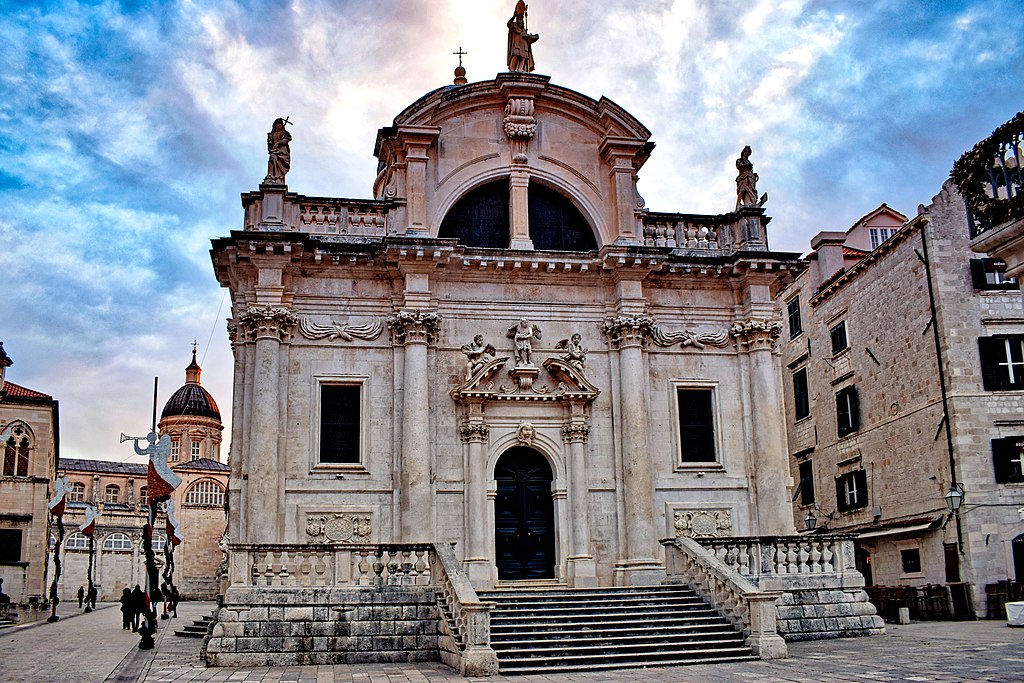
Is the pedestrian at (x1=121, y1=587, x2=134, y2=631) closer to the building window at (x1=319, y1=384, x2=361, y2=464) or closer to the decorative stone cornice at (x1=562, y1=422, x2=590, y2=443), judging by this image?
the building window at (x1=319, y1=384, x2=361, y2=464)

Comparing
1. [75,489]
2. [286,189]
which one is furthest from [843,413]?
[75,489]

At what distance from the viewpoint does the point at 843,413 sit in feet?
124

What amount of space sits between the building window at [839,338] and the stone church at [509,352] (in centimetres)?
1349

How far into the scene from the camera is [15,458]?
47.3 metres

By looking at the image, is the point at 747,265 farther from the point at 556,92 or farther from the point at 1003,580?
the point at 1003,580

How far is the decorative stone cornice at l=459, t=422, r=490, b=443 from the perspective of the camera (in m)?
23.3

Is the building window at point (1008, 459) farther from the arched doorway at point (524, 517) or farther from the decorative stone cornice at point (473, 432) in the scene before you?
the decorative stone cornice at point (473, 432)

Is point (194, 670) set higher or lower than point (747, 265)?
lower

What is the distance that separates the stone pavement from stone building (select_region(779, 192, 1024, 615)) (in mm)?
7902

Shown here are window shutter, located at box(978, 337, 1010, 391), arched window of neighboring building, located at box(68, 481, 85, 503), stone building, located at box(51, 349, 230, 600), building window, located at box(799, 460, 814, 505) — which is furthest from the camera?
arched window of neighboring building, located at box(68, 481, 85, 503)

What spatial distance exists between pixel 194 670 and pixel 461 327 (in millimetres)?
9954

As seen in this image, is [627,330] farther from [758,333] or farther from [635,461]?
[758,333]

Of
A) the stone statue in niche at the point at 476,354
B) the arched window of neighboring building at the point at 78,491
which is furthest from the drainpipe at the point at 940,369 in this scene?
the arched window of neighboring building at the point at 78,491

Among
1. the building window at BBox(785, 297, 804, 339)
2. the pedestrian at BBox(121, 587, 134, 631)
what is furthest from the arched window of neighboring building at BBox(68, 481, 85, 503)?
the building window at BBox(785, 297, 804, 339)
